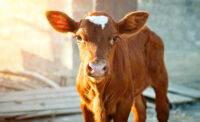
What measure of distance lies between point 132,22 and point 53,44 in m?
5.05

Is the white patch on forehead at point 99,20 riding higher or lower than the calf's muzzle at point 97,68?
higher

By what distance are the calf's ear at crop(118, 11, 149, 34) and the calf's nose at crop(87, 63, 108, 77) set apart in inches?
31.2

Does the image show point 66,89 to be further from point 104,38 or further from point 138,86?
point 104,38

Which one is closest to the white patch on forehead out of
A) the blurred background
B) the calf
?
the calf

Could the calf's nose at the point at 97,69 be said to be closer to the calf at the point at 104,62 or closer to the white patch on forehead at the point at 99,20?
the calf at the point at 104,62

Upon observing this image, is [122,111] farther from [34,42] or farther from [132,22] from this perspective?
[34,42]

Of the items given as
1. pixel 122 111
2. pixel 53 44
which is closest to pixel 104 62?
pixel 122 111

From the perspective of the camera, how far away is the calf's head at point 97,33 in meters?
2.56

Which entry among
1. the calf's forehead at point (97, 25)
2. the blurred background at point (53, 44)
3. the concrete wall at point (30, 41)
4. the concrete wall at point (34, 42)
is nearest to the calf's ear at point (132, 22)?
the calf's forehead at point (97, 25)

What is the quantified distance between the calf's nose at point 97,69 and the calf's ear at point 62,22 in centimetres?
74

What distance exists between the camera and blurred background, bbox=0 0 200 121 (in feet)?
24.5

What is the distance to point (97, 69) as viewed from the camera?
2.50 m

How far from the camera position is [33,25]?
8.08 meters

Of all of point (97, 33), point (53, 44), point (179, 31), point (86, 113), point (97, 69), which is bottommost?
point (179, 31)
